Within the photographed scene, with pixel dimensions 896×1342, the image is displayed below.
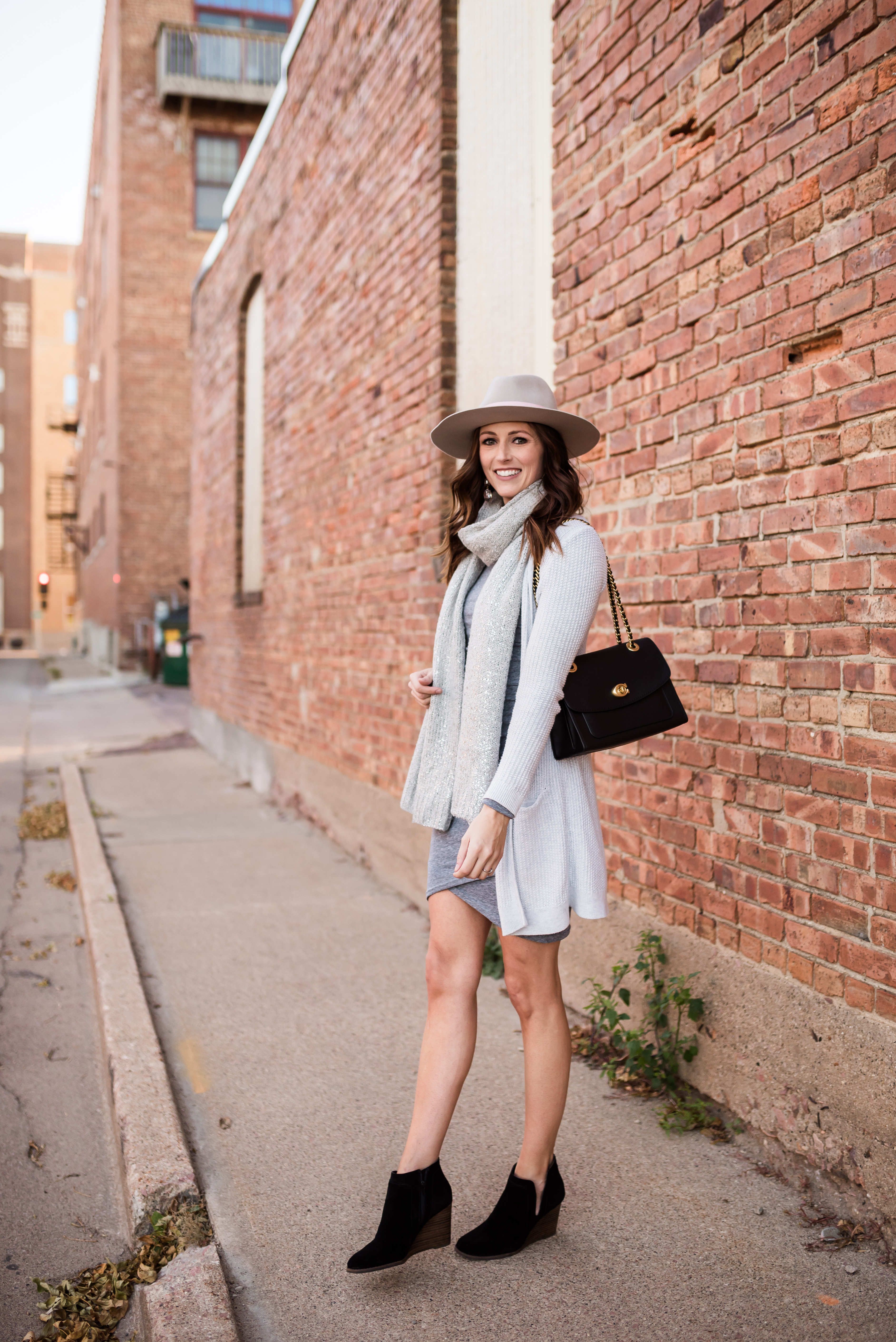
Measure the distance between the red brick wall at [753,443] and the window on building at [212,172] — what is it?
24949mm

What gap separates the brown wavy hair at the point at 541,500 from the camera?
2.26 metres

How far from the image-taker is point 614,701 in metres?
2.22

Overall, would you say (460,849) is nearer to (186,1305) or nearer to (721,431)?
(186,1305)

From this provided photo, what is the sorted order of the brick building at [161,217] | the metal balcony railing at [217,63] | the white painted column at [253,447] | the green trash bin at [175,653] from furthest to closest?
the brick building at [161,217] < the metal balcony railing at [217,63] < the green trash bin at [175,653] < the white painted column at [253,447]

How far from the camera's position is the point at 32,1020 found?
411 cm

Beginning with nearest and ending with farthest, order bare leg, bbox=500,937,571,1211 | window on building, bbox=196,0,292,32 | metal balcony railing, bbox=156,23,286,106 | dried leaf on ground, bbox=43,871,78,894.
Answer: bare leg, bbox=500,937,571,1211
dried leaf on ground, bbox=43,871,78,894
metal balcony railing, bbox=156,23,286,106
window on building, bbox=196,0,292,32

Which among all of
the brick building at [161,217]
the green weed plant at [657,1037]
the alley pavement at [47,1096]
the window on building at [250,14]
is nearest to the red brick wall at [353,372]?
the alley pavement at [47,1096]

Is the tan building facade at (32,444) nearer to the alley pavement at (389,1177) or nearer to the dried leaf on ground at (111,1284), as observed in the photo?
the alley pavement at (389,1177)

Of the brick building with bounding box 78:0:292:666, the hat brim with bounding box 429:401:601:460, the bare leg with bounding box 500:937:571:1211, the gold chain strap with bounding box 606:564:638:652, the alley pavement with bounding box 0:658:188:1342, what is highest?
the brick building with bounding box 78:0:292:666

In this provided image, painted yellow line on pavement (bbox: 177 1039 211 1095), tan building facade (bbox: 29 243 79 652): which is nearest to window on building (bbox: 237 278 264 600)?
painted yellow line on pavement (bbox: 177 1039 211 1095)

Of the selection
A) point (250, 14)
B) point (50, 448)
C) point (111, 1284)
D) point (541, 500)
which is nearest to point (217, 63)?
point (250, 14)

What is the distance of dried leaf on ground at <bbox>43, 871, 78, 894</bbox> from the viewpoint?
20.1ft

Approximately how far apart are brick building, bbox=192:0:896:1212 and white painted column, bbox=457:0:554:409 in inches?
0.9

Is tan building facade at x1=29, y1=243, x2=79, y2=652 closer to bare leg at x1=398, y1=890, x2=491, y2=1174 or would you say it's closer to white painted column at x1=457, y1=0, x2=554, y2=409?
white painted column at x1=457, y1=0, x2=554, y2=409
